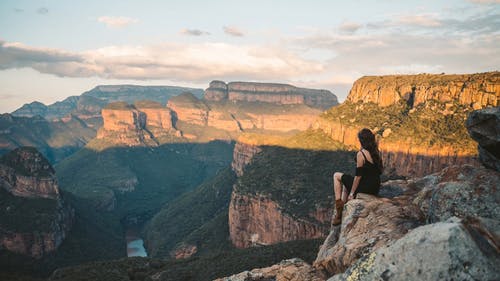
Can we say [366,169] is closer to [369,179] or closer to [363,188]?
[369,179]

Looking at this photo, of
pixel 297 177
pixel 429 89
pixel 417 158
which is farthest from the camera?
pixel 297 177

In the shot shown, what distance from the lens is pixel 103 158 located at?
184750mm

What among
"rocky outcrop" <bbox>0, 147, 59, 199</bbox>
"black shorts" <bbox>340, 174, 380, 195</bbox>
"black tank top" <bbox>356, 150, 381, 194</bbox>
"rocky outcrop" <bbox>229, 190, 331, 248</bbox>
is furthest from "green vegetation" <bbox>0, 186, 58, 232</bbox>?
"black tank top" <bbox>356, 150, 381, 194</bbox>

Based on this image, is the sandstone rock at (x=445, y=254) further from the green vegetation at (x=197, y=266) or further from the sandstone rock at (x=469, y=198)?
the green vegetation at (x=197, y=266)

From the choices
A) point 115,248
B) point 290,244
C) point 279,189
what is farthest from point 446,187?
point 115,248

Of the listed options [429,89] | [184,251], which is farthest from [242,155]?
[429,89]

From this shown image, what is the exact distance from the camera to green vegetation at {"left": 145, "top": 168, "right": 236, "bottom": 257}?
106m

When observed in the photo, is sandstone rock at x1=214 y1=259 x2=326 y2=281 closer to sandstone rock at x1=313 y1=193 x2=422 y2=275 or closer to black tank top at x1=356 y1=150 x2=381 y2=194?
sandstone rock at x1=313 y1=193 x2=422 y2=275

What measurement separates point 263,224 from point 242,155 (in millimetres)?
45008

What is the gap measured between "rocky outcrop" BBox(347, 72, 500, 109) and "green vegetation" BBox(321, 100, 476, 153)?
1687 mm

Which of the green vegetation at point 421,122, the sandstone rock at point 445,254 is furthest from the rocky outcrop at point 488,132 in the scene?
the green vegetation at point 421,122

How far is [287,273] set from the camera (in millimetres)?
13000

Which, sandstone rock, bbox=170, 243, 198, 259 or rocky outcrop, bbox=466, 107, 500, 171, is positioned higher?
rocky outcrop, bbox=466, 107, 500, 171

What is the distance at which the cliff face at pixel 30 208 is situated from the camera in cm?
8731
